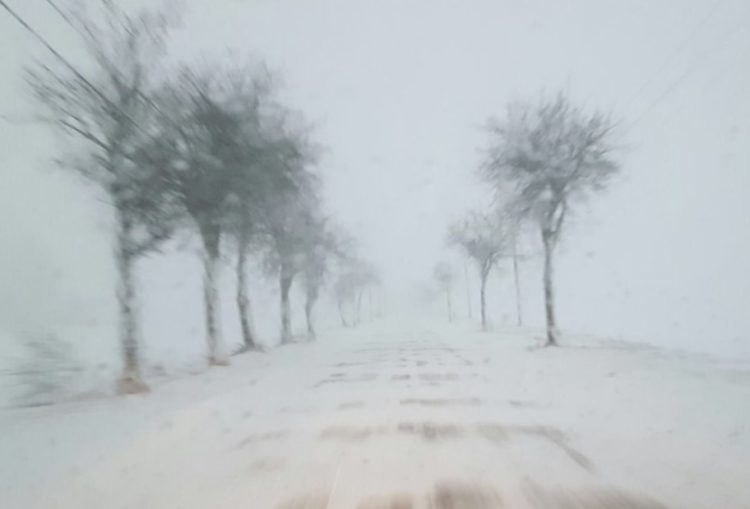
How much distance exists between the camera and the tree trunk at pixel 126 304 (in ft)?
48.2

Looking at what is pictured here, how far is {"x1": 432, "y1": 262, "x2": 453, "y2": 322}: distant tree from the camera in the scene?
184ft

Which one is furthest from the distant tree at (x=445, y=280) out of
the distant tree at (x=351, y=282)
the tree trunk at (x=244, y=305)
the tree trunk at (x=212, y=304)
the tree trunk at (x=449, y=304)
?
the tree trunk at (x=212, y=304)

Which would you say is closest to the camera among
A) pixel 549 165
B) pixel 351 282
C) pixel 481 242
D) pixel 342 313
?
pixel 549 165

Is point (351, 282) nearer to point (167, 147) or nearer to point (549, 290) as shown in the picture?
point (549, 290)

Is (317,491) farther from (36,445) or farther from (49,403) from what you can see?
(49,403)

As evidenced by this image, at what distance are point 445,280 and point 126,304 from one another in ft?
162

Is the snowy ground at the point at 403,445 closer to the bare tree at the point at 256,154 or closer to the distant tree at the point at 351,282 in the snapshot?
the bare tree at the point at 256,154

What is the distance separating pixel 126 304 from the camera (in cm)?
1478

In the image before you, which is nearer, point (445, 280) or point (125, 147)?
point (125, 147)

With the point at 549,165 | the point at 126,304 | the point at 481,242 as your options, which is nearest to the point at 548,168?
the point at 549,165

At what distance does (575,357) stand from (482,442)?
1157 cm

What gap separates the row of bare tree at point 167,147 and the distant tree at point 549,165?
6688mm

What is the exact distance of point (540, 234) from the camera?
24359 millimetres

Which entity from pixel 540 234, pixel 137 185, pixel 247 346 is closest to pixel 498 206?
pixel 540 234
